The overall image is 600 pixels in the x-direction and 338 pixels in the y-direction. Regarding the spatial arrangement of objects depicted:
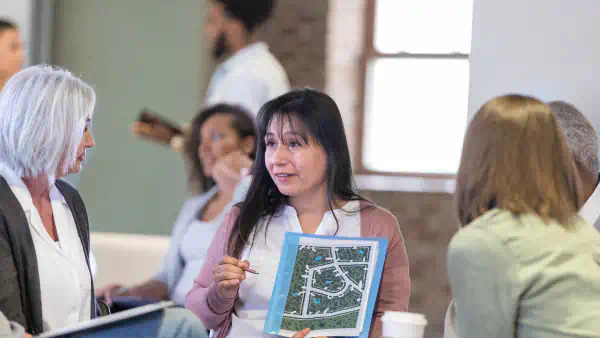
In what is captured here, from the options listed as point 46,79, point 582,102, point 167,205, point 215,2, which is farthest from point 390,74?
point 46,79

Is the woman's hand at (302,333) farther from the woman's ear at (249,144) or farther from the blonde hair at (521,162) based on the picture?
the woman's ear at (249,144)

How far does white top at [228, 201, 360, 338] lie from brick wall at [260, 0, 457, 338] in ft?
9.08

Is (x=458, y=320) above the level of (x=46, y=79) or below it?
below

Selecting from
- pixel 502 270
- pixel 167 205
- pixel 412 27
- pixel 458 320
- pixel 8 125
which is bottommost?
pixel 167 205

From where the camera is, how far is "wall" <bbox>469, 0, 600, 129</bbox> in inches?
81.8

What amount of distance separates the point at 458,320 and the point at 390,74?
3441 millimetres

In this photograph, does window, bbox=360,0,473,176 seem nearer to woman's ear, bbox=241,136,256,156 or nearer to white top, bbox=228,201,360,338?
woman's ear, bbox=241,136,256,156

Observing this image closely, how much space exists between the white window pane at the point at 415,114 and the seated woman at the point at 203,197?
1.57 metres

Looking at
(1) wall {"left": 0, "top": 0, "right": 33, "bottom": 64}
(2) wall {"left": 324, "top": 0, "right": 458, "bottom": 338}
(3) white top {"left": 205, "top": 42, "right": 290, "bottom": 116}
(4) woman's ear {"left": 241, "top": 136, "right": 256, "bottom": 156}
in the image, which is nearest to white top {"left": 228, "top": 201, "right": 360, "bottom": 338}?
(4) woman's ear {"left": 241, "top": 136, "right": 256, "bottom": 156}

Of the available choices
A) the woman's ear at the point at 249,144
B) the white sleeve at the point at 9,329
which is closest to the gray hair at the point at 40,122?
the white sleeve at the point at 9,329

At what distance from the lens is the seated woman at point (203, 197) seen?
9.02 feet

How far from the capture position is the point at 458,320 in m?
1.34

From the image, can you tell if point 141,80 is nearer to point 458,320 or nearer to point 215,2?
point 215,2

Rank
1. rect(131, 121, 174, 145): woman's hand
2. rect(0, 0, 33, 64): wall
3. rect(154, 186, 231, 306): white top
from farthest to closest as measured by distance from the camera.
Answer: rect(0, 0, 33, 64): wall
rect(131, 121, 174, 145): woman's hand
rect(154, 186, 231, 306): white top
